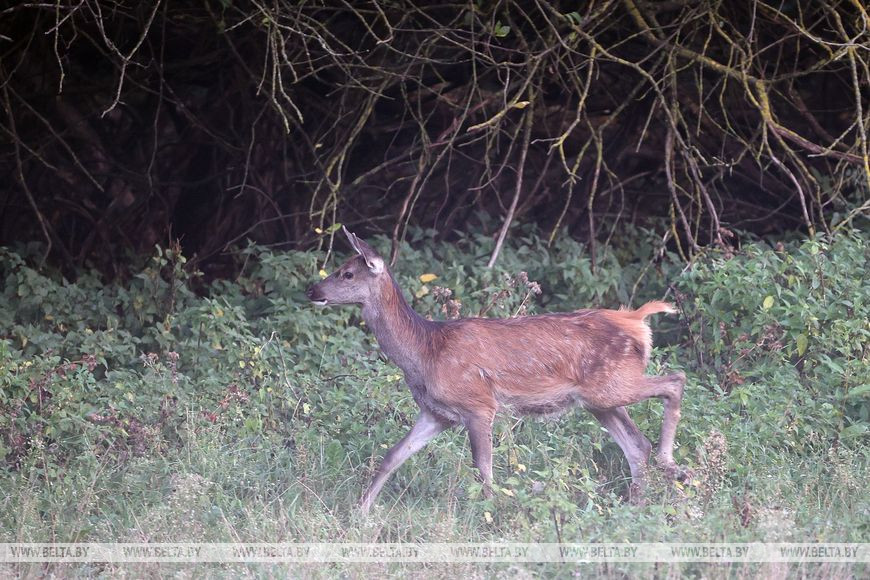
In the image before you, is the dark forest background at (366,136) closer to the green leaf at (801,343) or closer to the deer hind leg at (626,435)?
the green leaf at (801,343)

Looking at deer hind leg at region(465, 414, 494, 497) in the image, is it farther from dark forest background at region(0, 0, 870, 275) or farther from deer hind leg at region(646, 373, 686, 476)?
dark forest background at region(0, 0, 870, 275)

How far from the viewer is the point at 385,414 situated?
725cm

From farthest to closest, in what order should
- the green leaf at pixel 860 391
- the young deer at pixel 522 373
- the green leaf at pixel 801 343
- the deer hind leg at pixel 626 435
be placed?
the green leaf at pixel 801 343 → the green leaf at pixel 860 391 → the deer hind leg at pixel 626 435 → the young deer at pixel 522 373

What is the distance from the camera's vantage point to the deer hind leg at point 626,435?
6.69 metres

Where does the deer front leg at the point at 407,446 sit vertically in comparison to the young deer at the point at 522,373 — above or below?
below

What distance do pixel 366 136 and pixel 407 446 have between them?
5.56m

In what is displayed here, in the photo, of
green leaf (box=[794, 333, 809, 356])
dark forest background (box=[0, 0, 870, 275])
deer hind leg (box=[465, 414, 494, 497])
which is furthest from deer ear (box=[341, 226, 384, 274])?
dark forest background (box=[0, 0, 870, 275])

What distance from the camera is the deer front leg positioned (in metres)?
6.36

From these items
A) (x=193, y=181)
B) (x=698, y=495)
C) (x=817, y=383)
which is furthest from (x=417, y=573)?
(x=193, y=181)

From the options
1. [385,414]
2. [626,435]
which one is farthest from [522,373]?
[385,414]

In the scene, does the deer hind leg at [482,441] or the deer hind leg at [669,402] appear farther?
the deer hind leg at [669,402]

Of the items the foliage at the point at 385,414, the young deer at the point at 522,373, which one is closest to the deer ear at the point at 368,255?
the young deer at the point at 522,373

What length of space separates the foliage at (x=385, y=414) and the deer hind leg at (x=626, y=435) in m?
0.13

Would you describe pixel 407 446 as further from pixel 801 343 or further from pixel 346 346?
pixel 801 343
